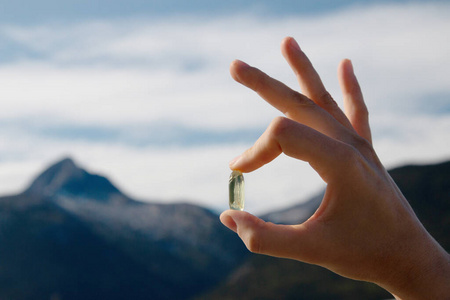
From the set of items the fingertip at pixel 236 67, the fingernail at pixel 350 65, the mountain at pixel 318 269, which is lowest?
the mountain at pixel 318 269

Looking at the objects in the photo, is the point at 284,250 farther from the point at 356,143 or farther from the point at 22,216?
the point at 22,216

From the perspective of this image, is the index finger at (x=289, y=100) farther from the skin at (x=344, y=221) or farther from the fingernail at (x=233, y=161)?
the fingernail at (x=233, y=161)

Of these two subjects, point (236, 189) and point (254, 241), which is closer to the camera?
point (254, 241)

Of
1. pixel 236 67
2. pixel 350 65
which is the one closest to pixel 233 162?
pixel 236 67

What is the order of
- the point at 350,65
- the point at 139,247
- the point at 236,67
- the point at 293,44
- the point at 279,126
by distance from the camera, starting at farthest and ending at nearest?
the point at 139,247 → the point at 350,65 → the point at 293,44 → the point at 236,67 → the point at 279,126

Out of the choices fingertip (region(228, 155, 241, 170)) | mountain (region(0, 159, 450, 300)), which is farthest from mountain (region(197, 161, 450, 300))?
fingertip (region(228, 155, 241, 170))

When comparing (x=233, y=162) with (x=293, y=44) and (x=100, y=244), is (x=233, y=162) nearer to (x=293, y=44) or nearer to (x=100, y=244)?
(x=293, y=44)

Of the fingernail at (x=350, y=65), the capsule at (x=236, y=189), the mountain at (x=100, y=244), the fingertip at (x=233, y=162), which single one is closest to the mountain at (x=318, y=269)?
the mountain at (x=100, y=244)

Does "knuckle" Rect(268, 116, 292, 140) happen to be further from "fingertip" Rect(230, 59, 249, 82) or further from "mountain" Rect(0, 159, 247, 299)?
"mountain" Rect(0, 159, 247, 299)
